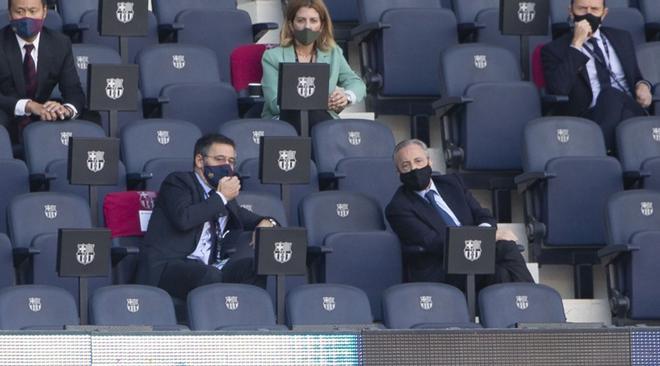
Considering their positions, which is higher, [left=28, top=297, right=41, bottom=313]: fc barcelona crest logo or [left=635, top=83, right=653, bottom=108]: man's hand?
[left=635, top=83, right=653, bottom=108]: man's hand

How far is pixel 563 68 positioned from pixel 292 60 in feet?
4.33

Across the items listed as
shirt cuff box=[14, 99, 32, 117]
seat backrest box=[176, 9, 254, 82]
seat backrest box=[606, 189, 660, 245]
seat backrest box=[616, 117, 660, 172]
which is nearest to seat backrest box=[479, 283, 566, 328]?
seat backrest box=[606, 189, 660, 245]

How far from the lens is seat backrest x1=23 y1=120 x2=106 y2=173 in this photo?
929cm

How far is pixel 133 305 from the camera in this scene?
8188 mm

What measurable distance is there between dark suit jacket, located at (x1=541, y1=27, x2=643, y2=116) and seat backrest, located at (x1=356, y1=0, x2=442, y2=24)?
0.79 meters

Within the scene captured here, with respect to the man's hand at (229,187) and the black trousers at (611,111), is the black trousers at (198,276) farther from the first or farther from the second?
the black trousers at (611,111)

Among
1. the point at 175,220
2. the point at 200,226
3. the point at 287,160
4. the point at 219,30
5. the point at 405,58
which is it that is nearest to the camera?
the point at 287,160

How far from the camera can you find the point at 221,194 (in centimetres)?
886

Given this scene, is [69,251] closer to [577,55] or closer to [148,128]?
[148,128]

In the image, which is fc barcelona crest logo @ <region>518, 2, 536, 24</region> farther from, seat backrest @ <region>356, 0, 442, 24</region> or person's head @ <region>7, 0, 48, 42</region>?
person's head @ <region>7, 0, 48, 42</region>

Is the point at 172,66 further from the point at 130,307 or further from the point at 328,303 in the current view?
the point at 130,307

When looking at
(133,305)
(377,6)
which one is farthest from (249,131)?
(133,305)

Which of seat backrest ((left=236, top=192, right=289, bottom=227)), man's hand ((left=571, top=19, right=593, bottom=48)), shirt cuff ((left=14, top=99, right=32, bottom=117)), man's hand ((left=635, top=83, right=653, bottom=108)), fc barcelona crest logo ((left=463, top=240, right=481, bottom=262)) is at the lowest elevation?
fc barcelona crest logo ((left=463, top=240, right=481, bottom=262))

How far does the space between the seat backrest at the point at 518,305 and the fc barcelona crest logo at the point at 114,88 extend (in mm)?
1743
